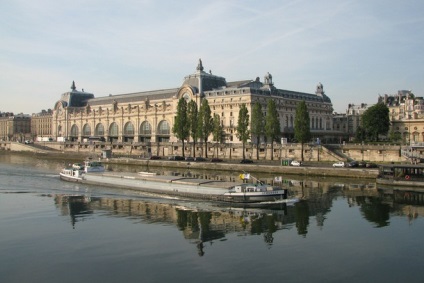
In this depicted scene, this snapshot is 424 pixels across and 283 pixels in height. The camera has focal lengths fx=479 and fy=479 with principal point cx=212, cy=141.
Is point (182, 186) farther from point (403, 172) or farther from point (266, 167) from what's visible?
point (403, 172)

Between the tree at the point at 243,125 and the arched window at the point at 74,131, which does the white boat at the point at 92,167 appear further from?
the arched window at the point at 74,131

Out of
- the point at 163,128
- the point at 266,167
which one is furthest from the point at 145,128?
the point at 266,167

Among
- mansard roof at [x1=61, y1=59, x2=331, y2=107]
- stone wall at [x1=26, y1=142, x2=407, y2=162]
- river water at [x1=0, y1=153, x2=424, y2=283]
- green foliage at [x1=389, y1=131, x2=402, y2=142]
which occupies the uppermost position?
mansard roof at [x1=61, y1=59, x2=331, y2=107]

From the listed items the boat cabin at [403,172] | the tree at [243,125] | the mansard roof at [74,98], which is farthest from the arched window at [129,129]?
the boat cabin at [403,172]

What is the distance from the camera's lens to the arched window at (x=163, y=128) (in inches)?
4830

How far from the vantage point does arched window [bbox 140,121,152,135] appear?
419 feet

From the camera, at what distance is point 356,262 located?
91.8 feet

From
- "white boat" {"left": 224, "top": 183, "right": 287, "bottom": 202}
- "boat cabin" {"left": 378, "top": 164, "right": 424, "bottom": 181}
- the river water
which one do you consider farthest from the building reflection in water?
"boat cabin" {"left": 378, "top": 164, "right": 424, "bottom": 181}

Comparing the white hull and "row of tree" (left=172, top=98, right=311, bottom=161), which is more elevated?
"row of tree" (left=172, top=98, right=311, bottom=161)

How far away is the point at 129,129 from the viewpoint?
134000mm

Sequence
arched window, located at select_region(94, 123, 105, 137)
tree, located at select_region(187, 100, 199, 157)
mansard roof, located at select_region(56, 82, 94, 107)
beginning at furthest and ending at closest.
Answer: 1. mansard roof, located at select_region(56, 82, 94, 107)
2. arched window, located at select_region(94, 123, 105, 137)
3. tree, located at select_region(187, 100, 199, 157)

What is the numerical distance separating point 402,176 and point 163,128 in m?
74.6

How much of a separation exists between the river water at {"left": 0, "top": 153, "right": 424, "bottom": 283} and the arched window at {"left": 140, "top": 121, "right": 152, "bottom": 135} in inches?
2984

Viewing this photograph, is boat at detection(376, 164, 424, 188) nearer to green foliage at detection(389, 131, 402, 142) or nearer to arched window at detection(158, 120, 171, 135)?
green foliage at detection(389, 131, 402, 142)
